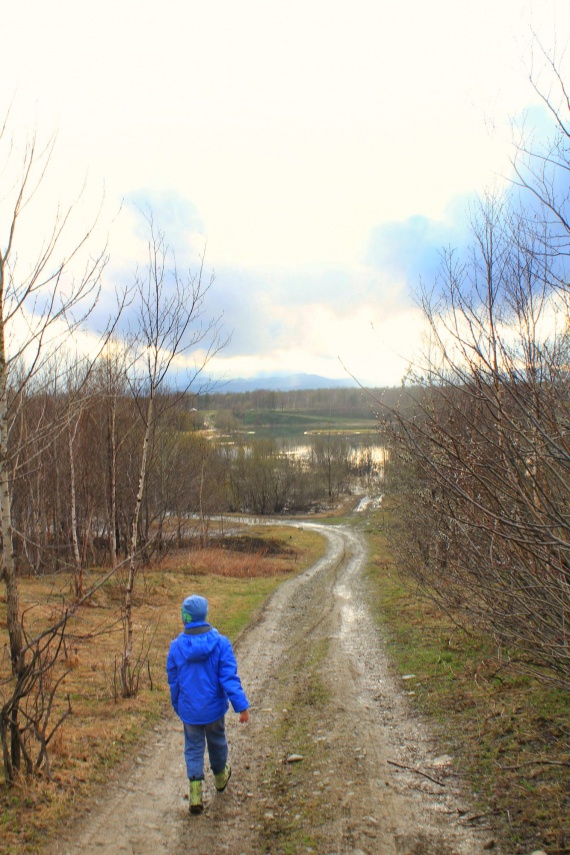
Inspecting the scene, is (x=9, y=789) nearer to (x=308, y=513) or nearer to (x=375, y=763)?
(x=375, y=763)

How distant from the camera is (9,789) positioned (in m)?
4.51

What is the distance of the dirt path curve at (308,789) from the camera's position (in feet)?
13.4

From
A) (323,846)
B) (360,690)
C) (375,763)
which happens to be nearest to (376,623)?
(360,690)

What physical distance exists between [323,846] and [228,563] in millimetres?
21925

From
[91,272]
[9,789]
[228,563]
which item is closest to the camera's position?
[9,789]

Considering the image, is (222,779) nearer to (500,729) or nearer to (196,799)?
(196,799)

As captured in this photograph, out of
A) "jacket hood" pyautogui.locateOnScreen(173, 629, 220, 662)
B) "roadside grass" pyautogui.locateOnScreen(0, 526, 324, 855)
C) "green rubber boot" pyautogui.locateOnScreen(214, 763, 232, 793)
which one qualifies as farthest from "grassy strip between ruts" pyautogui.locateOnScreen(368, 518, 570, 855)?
"roadside grass" pyautogui.locateOnScreen(0, 526, 324, 855)

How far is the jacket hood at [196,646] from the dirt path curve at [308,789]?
4.14 ft

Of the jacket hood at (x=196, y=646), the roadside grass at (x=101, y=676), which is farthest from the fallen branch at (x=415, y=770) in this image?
the roadside grass at (x=101, y=676)

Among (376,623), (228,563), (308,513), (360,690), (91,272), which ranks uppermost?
(91,272)

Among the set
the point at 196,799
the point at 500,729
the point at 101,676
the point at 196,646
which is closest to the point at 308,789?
the point at 196,799

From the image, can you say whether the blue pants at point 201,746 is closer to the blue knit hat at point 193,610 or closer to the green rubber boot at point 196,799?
the green rubber boot at point 196,799

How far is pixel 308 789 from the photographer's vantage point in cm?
498

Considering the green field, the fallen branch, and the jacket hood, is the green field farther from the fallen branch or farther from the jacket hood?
the jacket hood
